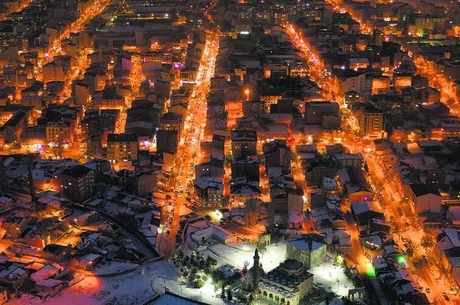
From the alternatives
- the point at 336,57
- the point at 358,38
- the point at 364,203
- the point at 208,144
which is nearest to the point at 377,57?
the point at 336,57

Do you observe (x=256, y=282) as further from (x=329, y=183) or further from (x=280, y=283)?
(x=329, y=183)

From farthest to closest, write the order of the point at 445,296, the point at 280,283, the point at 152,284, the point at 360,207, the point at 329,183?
the point at 329,183
the point at 360,207
the point at 152,284
the point at 445,296
the point at 280,283

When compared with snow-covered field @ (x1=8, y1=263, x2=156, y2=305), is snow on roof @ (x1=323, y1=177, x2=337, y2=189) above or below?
above

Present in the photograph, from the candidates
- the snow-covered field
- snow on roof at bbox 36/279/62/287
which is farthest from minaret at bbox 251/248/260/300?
snow on roof at bbox 36/279/62/287

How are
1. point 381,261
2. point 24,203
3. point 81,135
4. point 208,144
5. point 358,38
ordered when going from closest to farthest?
point 381,261 → point 24,203 → point 208,144 → point 81,135 → point 358,38

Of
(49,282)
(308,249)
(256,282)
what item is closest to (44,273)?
(49,282)

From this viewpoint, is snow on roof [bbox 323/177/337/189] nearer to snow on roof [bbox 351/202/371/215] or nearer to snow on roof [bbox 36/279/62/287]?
snow on roof [bbox 351/202/371/215]

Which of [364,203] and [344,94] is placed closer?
[364,203]

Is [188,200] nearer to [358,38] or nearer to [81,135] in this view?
[81,135]

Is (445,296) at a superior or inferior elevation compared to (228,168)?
inferior

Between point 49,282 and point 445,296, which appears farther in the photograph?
point 49,282

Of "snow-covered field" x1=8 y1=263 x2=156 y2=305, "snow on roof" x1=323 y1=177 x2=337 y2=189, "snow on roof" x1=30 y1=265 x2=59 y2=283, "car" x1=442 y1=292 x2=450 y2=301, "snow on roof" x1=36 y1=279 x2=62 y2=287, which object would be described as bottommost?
"car" x1=442 y1=292 x2=450 y2=301
